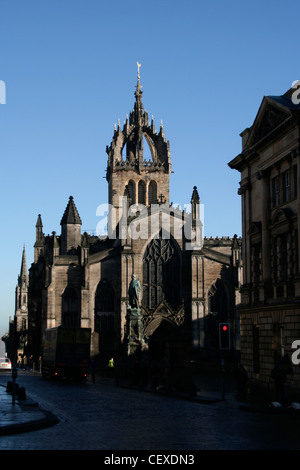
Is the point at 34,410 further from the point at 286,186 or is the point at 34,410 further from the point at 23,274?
the point at 23,274

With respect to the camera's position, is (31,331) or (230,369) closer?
(230,369)

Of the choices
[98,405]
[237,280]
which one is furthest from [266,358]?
[237,280]

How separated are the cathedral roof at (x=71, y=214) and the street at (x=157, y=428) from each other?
154 ft

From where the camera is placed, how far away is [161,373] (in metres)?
32.2

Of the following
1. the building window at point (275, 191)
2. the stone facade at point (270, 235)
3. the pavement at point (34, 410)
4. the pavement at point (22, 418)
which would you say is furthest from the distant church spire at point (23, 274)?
the pavement at point (22, 418)

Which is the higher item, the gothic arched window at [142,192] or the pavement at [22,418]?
the gothic arched window at [142,192]

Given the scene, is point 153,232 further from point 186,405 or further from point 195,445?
point 195,445

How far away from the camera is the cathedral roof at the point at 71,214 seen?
232 ft

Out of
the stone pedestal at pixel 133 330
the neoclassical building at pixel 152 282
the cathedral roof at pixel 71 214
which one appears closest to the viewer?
the stone pedestal at pixel 133 330

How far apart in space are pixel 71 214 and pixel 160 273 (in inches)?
540

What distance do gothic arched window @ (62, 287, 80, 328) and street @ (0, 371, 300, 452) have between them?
37329 mm

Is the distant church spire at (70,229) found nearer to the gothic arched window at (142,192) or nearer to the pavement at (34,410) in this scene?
the gothic arched window at (142,192)
